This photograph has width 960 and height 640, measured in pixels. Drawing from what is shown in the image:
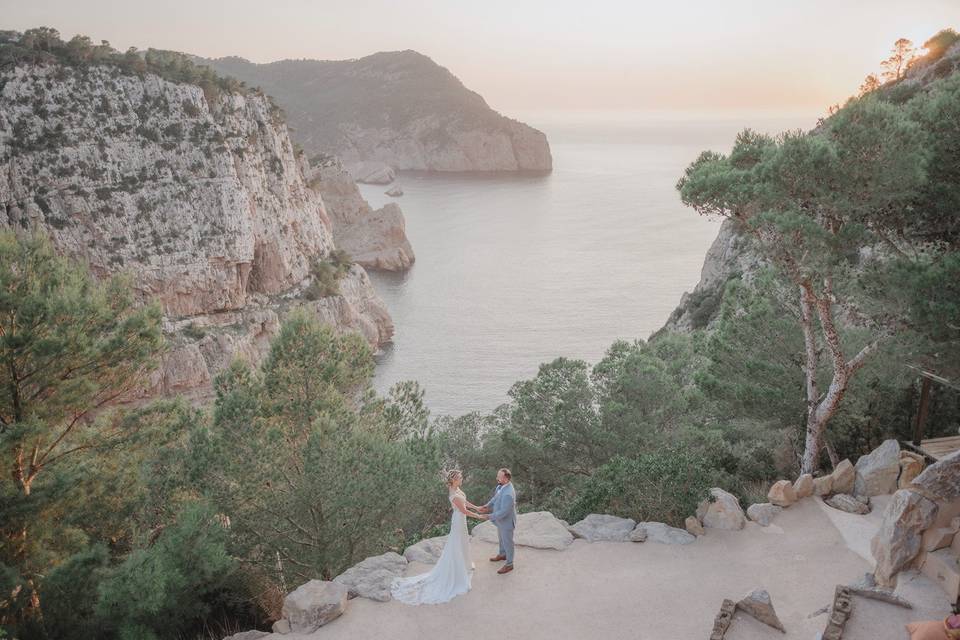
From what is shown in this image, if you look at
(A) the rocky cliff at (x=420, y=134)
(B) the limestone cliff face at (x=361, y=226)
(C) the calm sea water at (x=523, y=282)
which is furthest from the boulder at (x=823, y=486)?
(A) the rocky cliff at (x=420, y=134)

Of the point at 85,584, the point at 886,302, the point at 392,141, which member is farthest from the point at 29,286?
the point at 392,141

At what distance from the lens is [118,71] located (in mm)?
44250

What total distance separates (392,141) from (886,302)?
17989 cm

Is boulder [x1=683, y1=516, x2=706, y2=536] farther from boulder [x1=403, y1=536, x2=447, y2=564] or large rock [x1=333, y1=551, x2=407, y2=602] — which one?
large rock [x1=333, y1=551, x2=407, y2=602]

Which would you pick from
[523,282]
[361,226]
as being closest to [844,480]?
[523,282]

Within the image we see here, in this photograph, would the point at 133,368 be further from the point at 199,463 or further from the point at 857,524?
→ the point at 857,524

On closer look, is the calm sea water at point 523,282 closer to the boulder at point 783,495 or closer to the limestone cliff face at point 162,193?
the limestone cliff face at point 162,193

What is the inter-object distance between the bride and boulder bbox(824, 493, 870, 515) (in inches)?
262

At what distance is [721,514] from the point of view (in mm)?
12266

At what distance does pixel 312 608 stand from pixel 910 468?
10.4 m

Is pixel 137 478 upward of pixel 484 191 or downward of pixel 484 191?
downward

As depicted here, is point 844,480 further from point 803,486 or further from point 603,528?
point 603,528

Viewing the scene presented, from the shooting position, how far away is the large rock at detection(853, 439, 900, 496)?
12328 mm

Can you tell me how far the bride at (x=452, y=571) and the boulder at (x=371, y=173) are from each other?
6106 inches
